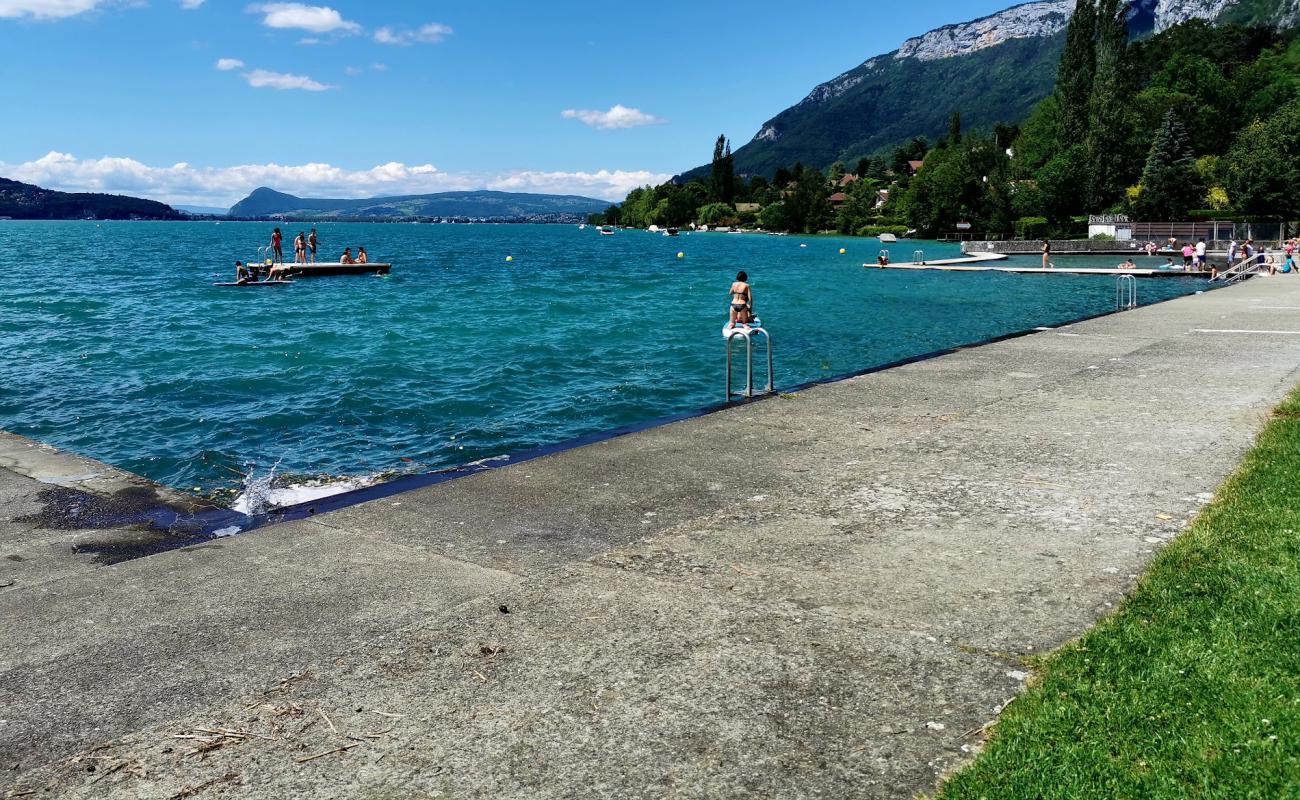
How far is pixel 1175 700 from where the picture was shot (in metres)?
4.06

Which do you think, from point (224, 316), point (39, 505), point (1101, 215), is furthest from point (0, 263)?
point (1101, 215)

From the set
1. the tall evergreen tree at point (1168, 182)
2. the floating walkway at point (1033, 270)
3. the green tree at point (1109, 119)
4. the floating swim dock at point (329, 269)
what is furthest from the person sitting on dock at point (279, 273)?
the green tree at point (1109, 119)

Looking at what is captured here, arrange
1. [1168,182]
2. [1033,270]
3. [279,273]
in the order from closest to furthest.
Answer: [279,273]
[1033,270]
[1168,182]

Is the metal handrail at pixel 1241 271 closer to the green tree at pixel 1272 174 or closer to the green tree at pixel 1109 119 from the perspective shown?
the green tree at pixel 1272 174

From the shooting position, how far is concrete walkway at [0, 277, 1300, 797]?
3971 mm

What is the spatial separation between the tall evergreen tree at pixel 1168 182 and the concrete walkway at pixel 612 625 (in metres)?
99.8

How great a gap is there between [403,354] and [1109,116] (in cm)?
10426

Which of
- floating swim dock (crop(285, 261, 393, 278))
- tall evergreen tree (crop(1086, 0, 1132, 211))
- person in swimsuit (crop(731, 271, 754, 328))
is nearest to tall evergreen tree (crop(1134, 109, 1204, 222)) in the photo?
tall evergreen tree (crop(1086, 0, 1132, 211))

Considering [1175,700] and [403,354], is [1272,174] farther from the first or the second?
[1175,700]

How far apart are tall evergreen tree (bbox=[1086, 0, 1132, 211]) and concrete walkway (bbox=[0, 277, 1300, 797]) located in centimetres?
10876

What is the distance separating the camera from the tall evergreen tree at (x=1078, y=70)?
113312 mm

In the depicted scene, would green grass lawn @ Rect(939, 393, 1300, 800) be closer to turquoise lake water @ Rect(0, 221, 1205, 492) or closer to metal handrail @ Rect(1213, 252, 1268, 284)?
turquoise lake water @ Rect(0, 221, 1205, 492)

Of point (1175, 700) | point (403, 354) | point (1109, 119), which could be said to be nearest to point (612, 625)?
point (1175, 700)

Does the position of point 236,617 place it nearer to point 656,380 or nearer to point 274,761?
point 274,761
